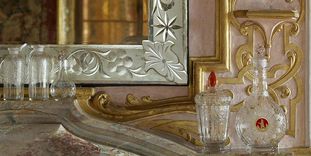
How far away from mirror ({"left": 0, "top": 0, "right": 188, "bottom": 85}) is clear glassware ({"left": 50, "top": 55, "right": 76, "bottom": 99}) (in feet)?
0.09

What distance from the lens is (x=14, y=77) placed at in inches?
70.0

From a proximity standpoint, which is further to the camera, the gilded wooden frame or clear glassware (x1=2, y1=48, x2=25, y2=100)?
the gilded wooden frame

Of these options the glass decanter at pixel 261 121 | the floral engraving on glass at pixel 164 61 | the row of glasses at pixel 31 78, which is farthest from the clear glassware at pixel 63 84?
the glass decanter at pixel 261 121

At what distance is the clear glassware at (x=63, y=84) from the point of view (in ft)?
5.84

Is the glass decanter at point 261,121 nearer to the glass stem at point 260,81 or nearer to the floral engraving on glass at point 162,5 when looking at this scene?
the glass stem at point 260,81

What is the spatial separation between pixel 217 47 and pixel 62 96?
0.51 meters

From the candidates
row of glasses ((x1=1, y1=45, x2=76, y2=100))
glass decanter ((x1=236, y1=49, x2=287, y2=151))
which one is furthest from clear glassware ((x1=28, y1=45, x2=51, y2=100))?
glass decanter ((x1=236, y1=49, x2=287, y2=151))

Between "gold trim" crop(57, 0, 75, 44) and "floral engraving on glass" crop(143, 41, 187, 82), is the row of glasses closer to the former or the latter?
"gold trim" crop(57, 0, 75, 44)

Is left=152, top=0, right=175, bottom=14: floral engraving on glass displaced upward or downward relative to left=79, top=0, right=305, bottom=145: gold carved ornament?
upward

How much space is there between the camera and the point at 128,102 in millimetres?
1902

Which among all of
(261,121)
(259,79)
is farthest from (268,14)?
(261,121)

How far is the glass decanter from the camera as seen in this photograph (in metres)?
1.70

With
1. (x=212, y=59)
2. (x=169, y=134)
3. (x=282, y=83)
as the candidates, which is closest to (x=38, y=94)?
(x=169, y=134)

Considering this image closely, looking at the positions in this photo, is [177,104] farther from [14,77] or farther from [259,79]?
[14,77]
